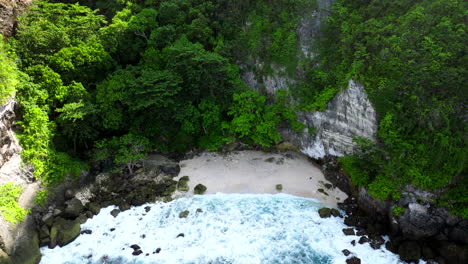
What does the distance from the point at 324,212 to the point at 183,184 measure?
12069 mm

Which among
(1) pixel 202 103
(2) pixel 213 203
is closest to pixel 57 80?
(1) pixel 202 103

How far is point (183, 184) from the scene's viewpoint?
24.8m

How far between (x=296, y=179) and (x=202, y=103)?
1120 cm

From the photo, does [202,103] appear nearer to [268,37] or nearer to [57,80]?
[268,37]

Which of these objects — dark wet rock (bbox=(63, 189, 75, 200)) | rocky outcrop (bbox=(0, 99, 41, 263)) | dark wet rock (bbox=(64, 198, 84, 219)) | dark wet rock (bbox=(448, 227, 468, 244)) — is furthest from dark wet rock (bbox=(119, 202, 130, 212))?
dark wet rock (bbox=(448, 227, 468, 244))

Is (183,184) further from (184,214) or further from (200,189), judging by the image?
(184,214)

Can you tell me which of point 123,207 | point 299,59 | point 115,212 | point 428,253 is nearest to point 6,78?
point 115,212

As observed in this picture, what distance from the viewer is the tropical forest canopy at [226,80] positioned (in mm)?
19047

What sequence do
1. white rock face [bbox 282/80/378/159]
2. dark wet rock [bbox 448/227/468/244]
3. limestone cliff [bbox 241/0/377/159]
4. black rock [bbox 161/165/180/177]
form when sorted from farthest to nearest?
black rock [bbox 161/165/180/177] → limestone cliff [bbox 241/0/377/159] → white rock face [bbox 282/80/378/159] → dark wet rock [bbox 448/227/468/244]

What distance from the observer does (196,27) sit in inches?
1097

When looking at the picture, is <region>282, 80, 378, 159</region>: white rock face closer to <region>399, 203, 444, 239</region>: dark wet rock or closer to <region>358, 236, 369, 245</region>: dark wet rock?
<region>399, 203, 444, 239</region>: dark wet rock

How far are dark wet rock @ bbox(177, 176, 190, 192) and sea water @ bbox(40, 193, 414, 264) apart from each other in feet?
3.64

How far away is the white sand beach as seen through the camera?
24.1 m

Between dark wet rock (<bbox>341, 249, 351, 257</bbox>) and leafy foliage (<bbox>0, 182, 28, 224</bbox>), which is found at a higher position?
leafy foliage (<bbox>0, 182, 28, 224</bbox>)
